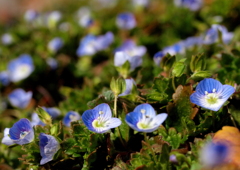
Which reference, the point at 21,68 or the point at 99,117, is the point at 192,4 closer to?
the point at 21,68

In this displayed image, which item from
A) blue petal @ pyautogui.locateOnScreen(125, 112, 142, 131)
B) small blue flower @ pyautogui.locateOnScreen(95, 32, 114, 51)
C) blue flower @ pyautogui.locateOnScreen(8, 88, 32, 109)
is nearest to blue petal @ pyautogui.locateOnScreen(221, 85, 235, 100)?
blue petal @ pyautogui.locateOnScreen(125, 112, 142, 131)

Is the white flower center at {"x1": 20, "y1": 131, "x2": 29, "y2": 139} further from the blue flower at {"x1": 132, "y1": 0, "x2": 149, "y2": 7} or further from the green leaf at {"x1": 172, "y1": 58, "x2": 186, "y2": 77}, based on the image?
the blue flower at {"x1": 132, "y1": 0, "x2": 149, "y2": 7}

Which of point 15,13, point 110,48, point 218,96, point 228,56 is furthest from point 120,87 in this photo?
point 15,13

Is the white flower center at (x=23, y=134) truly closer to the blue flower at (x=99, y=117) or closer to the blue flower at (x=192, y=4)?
the blue flower at (x=99, y=117)

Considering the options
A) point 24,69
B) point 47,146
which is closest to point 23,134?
point 47,146

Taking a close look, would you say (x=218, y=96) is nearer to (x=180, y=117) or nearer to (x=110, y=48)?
(x=180, y=117)

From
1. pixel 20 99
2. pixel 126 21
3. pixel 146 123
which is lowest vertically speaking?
pixel 20 99

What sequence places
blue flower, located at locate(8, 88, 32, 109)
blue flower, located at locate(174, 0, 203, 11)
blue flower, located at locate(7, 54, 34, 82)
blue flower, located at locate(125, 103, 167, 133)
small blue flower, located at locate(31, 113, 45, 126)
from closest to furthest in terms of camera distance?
blue flower, located at locate(125, 103, 167, 133), small blue flower, located at locate(31, 113, 45, 126), blue flower, located at locate(8, 88, 32, 109), blue flower, located at locate(7, 54, 34, 82), blue flower, located at locate(174, 0, 203, 11)
